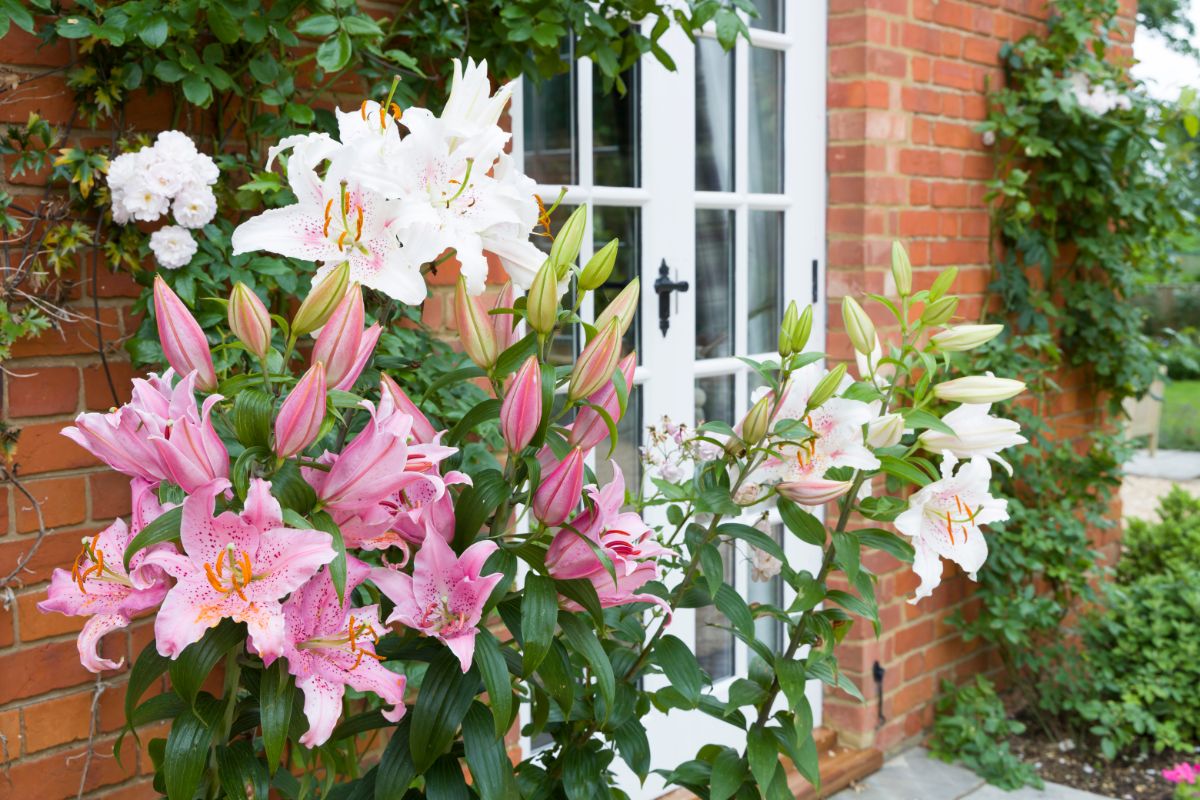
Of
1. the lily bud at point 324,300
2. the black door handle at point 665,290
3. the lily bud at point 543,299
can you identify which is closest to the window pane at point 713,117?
the black door handle at point 665,290

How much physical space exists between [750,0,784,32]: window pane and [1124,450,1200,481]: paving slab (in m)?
5.93

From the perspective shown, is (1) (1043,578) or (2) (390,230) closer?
(2) (390,230)

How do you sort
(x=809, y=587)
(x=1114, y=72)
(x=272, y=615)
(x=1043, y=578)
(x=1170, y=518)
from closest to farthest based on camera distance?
(x=272, y=615) < (x=809, y=587) < (x=1114, y=72) < (x=1043, y=578) < (x=1170, y=518)

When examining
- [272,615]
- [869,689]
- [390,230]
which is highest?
[390,230]

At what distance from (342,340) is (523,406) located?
18cm

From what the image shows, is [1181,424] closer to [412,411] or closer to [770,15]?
[770,15]

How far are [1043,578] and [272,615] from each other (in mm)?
3218

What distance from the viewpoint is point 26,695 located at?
5.60 feet

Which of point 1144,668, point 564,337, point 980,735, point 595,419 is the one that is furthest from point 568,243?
point 1144,668

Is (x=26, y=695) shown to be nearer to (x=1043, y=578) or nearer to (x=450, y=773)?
(x=450, y=773)

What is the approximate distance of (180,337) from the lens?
44.5 inches

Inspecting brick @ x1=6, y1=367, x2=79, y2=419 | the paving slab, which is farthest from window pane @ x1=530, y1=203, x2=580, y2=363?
the paving slab

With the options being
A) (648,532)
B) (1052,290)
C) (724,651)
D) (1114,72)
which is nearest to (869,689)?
(724,651)

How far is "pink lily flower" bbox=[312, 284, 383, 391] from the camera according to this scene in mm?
1108
